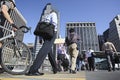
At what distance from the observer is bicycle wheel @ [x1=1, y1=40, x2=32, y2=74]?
4.64 m

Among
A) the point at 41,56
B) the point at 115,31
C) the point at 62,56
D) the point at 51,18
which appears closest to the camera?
the point at 41,56

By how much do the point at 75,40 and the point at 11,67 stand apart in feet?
10.1

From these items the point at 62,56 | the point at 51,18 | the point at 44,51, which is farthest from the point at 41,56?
the point at 62,56

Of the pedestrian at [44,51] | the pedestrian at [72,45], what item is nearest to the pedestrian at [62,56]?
the pedestrian at [72,45]

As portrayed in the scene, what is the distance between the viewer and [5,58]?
15.1 ft

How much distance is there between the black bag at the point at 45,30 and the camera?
470cm

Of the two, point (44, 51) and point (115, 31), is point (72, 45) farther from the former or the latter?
point (115, 31)

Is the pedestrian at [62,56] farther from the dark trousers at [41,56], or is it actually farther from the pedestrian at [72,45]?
the dark trousers at [41,56]

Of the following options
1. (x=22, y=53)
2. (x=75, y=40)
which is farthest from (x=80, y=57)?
(x=22, y=53)

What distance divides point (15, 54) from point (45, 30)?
1.04 m

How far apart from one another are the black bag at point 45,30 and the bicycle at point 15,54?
486 mm

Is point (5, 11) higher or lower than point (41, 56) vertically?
higher

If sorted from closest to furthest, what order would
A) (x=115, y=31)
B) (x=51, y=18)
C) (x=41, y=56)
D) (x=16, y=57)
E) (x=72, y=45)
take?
(x=41, y=56)
(x=51, y=18)
(x=16, y=57)
(x=72, y=45)
(x=115, y=31)

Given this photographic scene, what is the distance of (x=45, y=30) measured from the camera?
4688 millimetres
